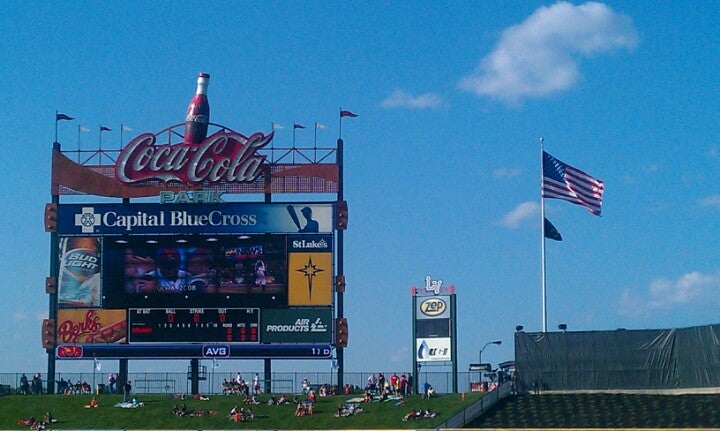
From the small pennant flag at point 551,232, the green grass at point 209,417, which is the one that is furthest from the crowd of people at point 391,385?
the small pennant flag at point 551,232

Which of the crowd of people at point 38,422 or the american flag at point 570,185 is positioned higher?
the american flag at point 570,185

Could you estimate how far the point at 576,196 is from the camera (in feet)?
195

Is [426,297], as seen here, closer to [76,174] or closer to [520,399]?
[520,399]

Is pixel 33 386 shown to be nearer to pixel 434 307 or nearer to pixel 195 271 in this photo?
pixel 195 271

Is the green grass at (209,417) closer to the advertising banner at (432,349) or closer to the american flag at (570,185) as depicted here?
the advertising banner at (432,349)

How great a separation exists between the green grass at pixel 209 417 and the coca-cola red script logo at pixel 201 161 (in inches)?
431

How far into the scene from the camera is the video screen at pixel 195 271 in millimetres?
63438

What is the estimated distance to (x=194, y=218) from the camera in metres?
64.4

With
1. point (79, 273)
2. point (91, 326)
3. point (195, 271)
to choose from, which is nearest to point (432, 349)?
point (195, 271)

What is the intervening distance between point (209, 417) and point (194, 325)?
459 centimetres

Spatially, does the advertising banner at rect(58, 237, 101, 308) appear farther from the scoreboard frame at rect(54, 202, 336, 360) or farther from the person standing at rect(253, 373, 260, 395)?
the person standing at rect(253, 373, 260, 395)

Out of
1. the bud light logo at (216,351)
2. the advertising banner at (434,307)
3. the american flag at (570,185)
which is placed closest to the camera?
the american flag at (570,185)

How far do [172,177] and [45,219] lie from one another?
21.6 feet

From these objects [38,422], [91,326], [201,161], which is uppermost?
[201,161]
